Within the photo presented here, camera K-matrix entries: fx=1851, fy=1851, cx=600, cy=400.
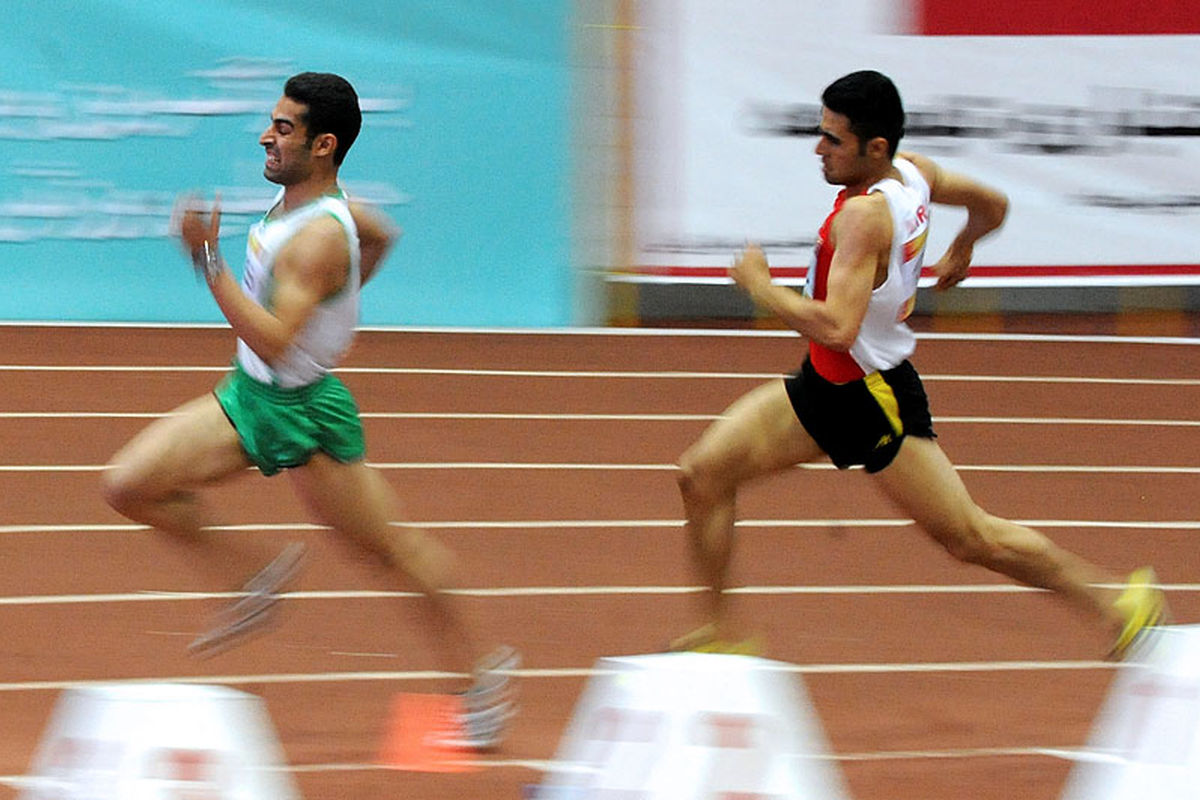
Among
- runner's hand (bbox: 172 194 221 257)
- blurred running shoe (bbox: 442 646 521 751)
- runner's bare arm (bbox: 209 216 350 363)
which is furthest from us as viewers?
blurred running shoe (bbox: 442 646 521 751)

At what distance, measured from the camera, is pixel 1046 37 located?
10.3 meters

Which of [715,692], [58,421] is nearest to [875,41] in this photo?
[58,421]

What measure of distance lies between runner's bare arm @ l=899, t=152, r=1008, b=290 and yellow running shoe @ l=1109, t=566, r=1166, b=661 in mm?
988

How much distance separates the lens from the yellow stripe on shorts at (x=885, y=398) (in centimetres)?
466

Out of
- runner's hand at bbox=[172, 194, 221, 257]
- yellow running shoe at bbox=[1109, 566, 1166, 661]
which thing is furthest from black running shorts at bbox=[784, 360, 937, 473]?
runner's hand at bbox=[172, 194, 221, 257]

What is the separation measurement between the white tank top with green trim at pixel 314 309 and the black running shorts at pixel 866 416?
1.19 m

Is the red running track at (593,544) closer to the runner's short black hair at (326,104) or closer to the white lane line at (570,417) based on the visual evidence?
the white lane line at (570,417)

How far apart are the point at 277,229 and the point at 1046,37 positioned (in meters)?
6.89

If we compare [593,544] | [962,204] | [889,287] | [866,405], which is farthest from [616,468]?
[889,287]

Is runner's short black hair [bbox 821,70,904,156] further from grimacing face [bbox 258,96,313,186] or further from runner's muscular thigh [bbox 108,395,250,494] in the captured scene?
runner's muscular thigh [bbox 108,395,250,494]

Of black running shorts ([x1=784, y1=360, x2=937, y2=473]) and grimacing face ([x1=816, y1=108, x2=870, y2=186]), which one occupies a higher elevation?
grimacing face ([x1=816, y1=108, x2=870, y2=186])

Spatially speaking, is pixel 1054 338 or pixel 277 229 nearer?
pixel 277 229

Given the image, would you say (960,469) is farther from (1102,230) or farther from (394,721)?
(394,721)

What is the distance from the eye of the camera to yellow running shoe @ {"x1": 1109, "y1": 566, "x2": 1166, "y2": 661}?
15.9 feet
